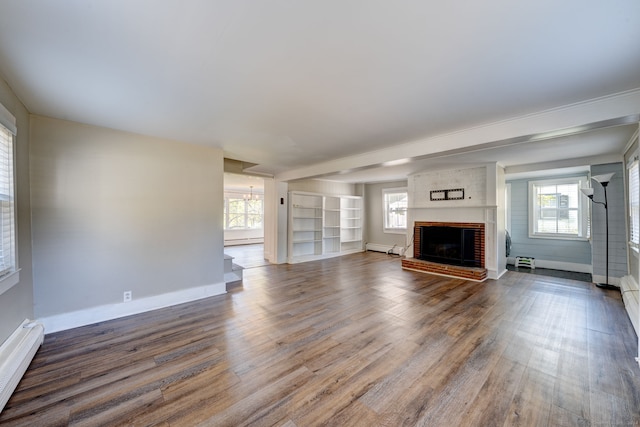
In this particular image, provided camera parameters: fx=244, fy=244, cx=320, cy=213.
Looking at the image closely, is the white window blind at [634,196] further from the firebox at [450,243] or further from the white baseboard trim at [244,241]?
the white baseboard trim at [244,241]

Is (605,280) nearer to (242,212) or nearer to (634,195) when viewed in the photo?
(634,195)

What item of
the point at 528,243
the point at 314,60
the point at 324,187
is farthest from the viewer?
the point at 324,187

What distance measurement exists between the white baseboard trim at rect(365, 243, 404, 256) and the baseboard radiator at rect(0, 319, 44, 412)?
727cm

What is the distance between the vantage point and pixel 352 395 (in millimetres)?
1815

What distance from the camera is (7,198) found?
218 cm

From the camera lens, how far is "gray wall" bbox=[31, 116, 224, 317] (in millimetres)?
2771

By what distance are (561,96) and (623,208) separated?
3.89 meters

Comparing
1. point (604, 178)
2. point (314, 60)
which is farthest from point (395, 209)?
point (314, 60)

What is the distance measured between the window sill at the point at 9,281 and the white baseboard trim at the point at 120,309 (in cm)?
81

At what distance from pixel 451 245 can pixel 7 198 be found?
6860 millimetres

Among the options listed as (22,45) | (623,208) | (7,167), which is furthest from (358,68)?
(623,208)

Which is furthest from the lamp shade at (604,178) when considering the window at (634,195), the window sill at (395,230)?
the window sill at (395,230)

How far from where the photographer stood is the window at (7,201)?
2.08 metres

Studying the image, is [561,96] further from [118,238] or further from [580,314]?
[118,238]
